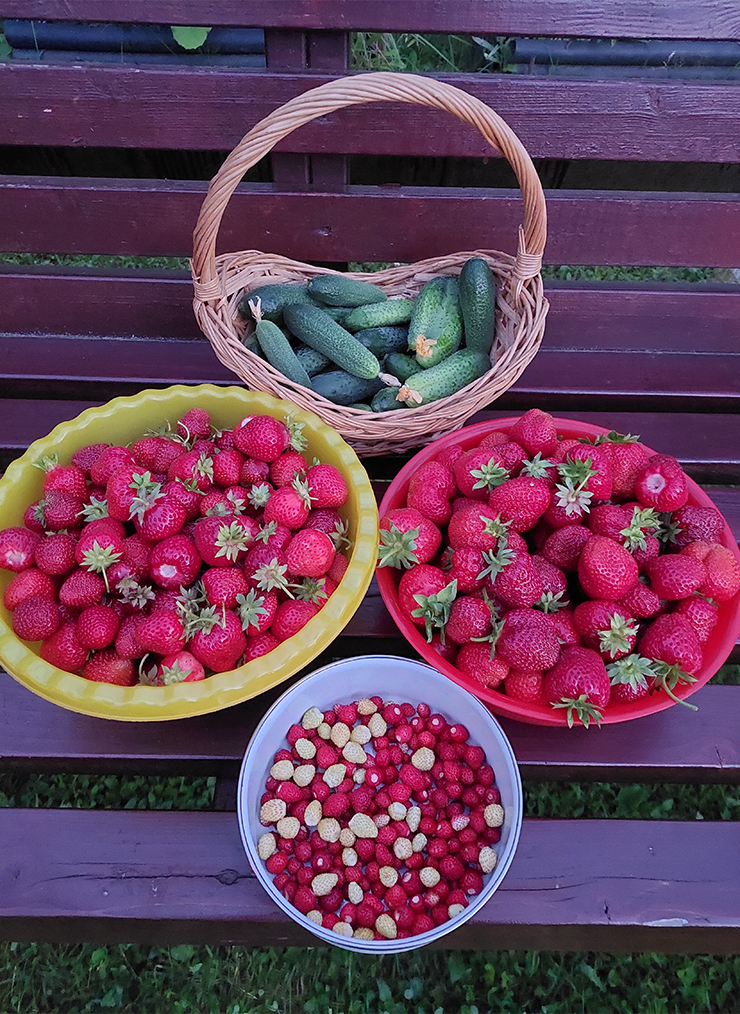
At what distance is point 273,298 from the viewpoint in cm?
137

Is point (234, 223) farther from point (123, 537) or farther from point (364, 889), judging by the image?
point (364, 889)

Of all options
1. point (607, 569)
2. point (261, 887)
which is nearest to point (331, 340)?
point (607, 569)

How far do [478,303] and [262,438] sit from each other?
0.55 metres

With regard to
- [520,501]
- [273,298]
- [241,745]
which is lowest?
[241,745]

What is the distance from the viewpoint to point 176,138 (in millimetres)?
1384

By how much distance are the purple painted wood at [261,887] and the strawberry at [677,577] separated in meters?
0.34

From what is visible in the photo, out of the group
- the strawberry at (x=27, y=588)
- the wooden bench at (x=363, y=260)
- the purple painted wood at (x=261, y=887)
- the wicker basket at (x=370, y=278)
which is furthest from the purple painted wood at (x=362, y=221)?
the purple painted wood at (x=261, y=887)

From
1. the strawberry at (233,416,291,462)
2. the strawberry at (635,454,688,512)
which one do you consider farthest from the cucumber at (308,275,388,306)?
the strawberry at (635,454,688,512)

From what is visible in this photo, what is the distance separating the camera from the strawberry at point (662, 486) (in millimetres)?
1007

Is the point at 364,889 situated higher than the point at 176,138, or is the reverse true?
the point at 176,138

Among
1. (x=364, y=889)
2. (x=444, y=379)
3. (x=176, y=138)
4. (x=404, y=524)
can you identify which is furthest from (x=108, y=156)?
(x=364, y=889)

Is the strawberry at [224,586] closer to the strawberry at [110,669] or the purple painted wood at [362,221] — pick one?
the strawberry at [110,669]

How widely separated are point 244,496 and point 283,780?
41 cm

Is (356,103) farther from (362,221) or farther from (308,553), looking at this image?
(308,553)
